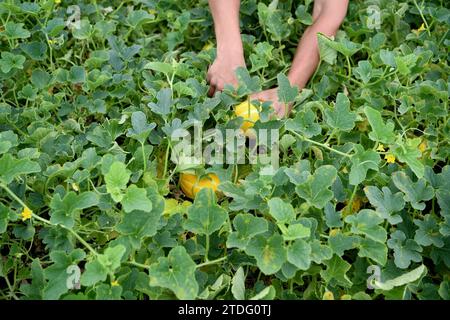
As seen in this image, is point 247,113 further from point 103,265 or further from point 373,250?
point 103,265

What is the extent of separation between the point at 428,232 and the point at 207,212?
1.71 ft

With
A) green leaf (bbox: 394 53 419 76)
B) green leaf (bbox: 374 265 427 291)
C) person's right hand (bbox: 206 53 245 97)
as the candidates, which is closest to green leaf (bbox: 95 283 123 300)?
green leaf (bbox: 374 265 427 291)

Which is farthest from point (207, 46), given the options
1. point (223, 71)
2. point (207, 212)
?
point (207, 212)

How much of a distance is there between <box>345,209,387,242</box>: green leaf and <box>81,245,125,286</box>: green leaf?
0.51 m

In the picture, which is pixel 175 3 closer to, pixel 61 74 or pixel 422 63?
pixel 61 74

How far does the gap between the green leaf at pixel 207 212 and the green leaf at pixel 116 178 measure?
16 cm

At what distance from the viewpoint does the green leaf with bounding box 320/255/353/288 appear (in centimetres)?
138

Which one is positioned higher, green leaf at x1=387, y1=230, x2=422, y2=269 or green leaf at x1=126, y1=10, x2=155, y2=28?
green leaf at x1=126, y1=10, x2=155, y2=28

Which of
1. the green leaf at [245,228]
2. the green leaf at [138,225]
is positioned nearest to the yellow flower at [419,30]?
the green leaf at [245,228]

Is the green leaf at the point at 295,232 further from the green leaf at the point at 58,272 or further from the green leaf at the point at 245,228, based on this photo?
the green leaf at the point at 58,272

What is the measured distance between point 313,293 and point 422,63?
2.82ft

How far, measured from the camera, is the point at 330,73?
77.4 inches

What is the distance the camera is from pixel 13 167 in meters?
1.42

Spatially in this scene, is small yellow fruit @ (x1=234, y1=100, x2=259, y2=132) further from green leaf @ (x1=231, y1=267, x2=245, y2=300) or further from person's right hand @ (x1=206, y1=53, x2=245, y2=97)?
green leaf @ (x1=231, y1=267, x2=245, y2=300)
